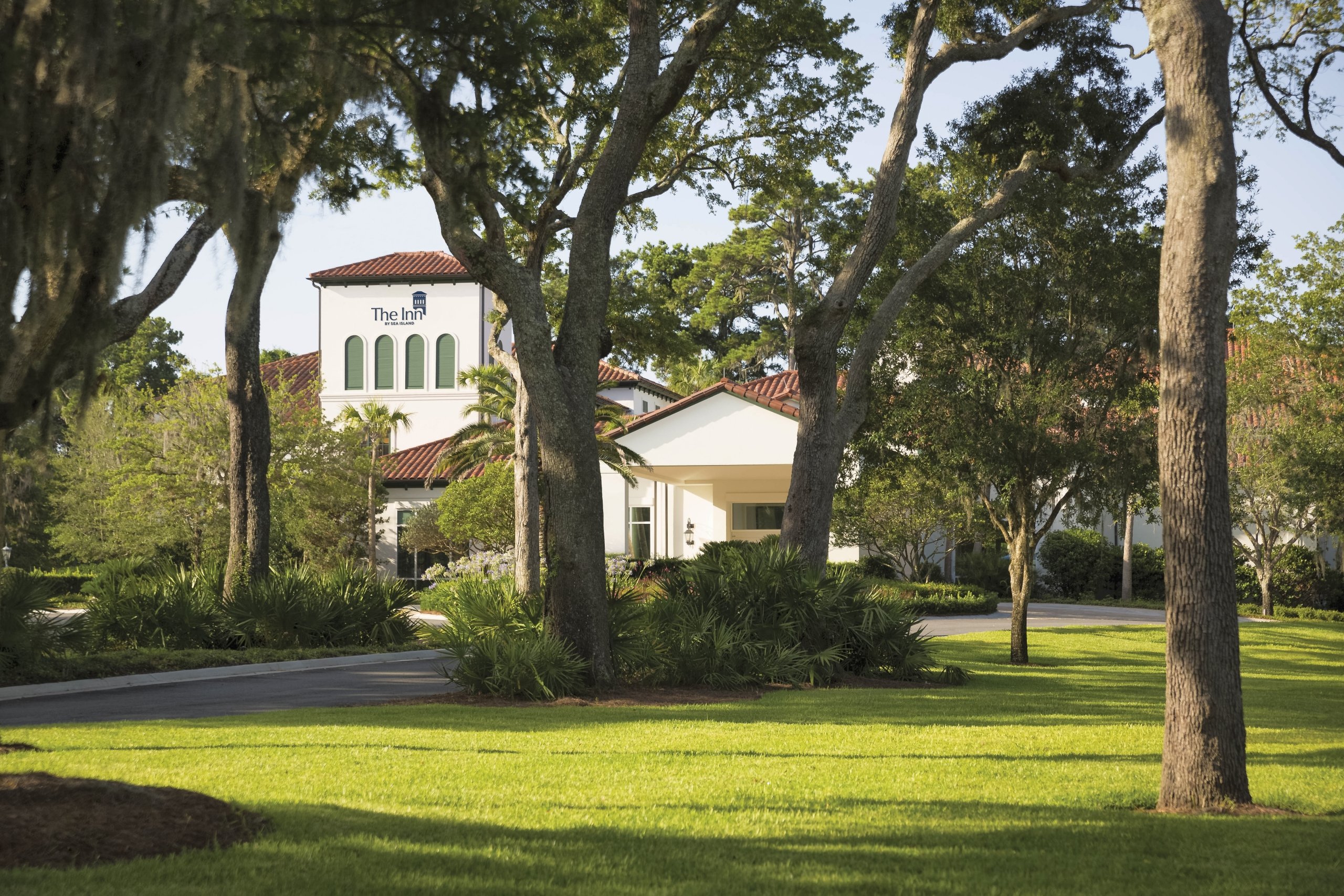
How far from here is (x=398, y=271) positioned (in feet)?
165

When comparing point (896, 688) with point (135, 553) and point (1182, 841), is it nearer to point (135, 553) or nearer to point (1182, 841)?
point (1182, 841)

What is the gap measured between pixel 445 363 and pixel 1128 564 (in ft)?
93.5

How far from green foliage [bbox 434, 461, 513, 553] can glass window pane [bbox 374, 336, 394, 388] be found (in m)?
15.3

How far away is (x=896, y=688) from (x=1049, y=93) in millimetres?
10312

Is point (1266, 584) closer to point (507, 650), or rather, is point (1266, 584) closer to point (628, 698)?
point (628, 698)

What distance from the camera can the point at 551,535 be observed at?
14.0 m

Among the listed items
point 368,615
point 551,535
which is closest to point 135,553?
point 368,615

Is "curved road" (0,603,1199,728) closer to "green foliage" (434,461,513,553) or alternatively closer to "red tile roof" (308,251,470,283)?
"green foliage" (434,461,513,553)

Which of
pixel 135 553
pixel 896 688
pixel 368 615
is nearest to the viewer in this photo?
pixel 896 688

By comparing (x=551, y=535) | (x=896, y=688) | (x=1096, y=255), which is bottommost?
(x=896, y=688)

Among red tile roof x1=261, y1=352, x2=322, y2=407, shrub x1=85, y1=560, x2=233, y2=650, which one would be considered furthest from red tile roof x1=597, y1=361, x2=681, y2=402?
shrub x1=85, y1=560, x2=233, y2=650

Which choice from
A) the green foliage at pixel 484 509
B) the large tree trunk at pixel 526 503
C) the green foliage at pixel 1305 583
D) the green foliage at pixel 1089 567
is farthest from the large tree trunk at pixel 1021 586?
the green foliage at pixel 1089 567

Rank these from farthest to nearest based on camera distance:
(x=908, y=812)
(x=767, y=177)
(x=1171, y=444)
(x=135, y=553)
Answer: (x=135, y=553) < (x=767, y=177) < (x=1171, y=444) < (x=908, y=812)

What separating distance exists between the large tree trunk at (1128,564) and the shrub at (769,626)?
2572cm
